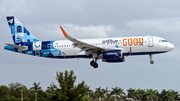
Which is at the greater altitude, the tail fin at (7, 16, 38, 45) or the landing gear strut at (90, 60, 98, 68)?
the tail fin at (7, 16, 38, 45)

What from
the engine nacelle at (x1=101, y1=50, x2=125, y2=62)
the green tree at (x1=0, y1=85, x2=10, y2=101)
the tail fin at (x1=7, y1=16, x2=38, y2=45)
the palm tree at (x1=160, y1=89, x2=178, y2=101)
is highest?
the tail fin at (x1=7, y1=16, x2=38, y2=45)

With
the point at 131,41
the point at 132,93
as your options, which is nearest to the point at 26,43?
the point at 131,41

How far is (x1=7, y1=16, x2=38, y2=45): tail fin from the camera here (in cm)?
6312

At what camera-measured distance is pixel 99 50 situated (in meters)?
55.2

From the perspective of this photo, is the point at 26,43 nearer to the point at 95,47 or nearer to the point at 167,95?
the point at 95,47

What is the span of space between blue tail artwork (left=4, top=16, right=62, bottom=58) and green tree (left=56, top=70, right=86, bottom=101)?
19.1 ft

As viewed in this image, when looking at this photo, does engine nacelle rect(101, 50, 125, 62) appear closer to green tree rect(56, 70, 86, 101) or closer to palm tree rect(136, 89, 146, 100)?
green tree rect(56, 70, 86, 101)

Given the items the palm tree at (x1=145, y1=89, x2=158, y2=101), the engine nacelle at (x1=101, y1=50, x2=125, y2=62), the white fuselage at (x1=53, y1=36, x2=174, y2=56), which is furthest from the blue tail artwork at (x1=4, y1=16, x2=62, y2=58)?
the palm tree at (x1=145, y1=89, x2=158, y2=101)

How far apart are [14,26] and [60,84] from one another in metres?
15.2

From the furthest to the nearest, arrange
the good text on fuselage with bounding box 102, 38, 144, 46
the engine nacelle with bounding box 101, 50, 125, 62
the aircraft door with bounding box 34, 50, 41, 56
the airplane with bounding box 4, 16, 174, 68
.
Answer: the aircraft door with bounding box 34, 50, 41, 56 < the good text on fuselage with bounding box 102, 38, 144, 46 < the airplane with bounding box 4, 16, 174, 68 < the engine nacelle with bounding box 101, 50, 125, 62

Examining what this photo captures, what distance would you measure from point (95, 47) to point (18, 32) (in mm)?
18801

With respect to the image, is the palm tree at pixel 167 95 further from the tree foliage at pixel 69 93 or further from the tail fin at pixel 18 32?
the tail fin at pixel 18 32

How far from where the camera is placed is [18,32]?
64.6 m

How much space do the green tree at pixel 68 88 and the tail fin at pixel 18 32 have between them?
29.7 feet
